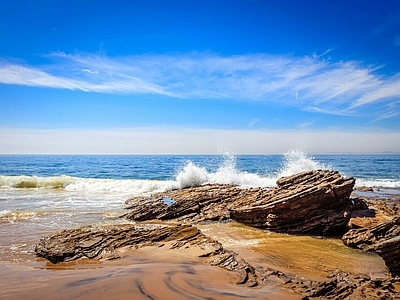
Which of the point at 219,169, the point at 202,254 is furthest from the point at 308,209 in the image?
the point at 219,169

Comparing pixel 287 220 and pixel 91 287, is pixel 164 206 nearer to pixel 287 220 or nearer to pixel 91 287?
pixel 287 220

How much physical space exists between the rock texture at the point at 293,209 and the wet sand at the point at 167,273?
201cm

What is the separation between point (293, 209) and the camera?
11.2 metres

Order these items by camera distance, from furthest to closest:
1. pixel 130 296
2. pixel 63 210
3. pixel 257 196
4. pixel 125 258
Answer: pixel 63 210
pixel 257 196
pixel 125 258
pixel 130 296

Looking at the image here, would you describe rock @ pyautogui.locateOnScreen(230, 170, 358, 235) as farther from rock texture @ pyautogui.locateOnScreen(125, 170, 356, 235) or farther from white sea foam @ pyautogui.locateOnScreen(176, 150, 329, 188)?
white sea foam @ pyautogui.locateOnScreen(176, 150, 329, 188)

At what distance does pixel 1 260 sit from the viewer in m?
7.08

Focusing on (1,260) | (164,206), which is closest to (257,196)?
(164,206)

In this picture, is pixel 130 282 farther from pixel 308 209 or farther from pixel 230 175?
pixel 230 175

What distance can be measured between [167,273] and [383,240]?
5730mm

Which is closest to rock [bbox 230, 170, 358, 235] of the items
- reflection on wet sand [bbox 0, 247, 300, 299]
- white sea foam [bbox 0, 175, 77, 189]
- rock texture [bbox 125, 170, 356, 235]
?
rock texture [bbox 125, 170, 356, 235]

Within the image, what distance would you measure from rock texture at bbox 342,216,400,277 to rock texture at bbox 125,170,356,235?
4.20 feet

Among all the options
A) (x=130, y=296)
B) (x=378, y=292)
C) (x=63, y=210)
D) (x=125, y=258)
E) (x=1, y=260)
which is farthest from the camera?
(x=63, y=210)

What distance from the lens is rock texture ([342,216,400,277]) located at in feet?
21.1

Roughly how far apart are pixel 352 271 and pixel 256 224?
4.97 metres
